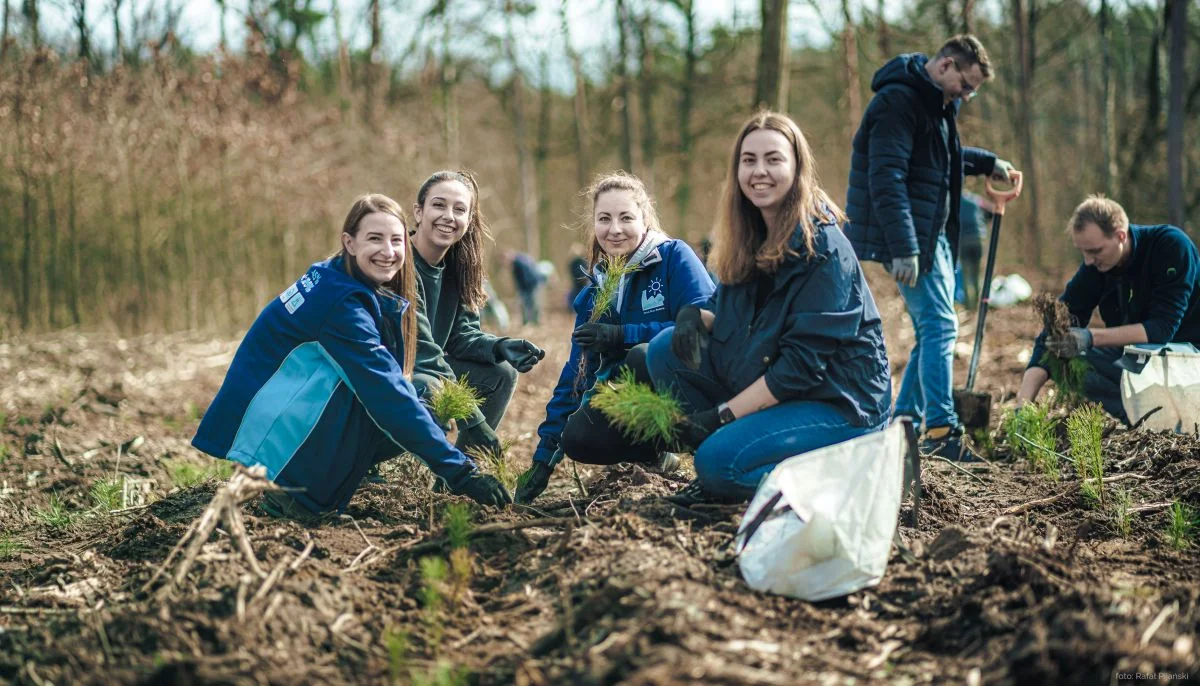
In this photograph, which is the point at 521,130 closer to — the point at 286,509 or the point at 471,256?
the point at 471,256

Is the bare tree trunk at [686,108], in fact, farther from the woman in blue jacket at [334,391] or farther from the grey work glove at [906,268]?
the woman in blue jacket at [334,391]

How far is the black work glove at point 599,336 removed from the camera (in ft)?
13.4

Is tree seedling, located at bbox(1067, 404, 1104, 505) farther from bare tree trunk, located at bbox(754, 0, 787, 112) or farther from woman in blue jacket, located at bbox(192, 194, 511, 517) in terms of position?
bare tree trunk, located at bbox(754, 0, 787, 112)

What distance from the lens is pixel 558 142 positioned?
92.5 feet

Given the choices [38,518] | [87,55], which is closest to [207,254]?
[87,55]

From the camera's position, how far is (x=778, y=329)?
339 centimetres

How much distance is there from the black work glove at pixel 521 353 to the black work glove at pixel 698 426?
1.09 metres

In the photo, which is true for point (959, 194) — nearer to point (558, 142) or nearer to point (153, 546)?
point (153, 546)

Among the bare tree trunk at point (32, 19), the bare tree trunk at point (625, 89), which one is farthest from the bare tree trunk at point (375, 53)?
the bare tree trunk at point (32, 19)

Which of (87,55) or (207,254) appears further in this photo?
(207,254)

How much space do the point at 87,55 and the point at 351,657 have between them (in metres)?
11.6

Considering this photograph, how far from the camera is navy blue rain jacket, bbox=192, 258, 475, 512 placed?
3.64 metres

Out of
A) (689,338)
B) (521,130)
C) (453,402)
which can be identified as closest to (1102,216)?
(689,338)

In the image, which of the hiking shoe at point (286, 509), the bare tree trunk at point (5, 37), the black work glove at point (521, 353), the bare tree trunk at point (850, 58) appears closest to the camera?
the hiking shoe at point (286, 509)
